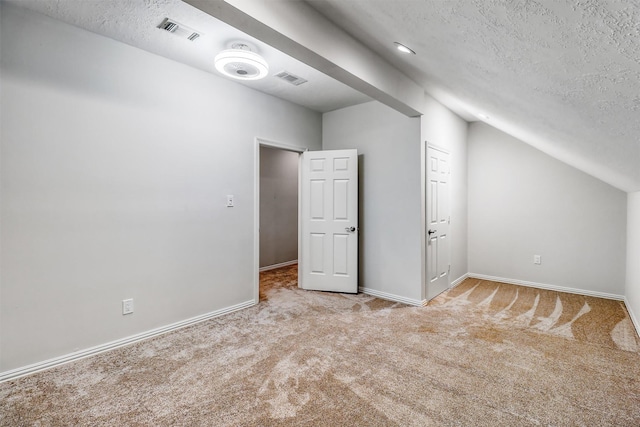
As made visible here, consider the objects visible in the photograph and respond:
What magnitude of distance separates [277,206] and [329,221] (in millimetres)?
2007

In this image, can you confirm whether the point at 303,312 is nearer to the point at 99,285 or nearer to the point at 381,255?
the point at 381,255

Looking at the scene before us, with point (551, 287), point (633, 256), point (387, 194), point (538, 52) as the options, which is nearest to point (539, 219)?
point (551, 287)

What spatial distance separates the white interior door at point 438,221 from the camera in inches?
143

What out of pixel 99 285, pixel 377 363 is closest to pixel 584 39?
pixel 377 363

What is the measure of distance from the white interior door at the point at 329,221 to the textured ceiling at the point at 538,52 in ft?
5.94

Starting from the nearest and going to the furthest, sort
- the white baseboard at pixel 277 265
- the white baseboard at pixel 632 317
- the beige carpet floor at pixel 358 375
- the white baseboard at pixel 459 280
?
1. the beige carpet floor at pixel 358 375
2. the white baseboard at pixel 632 317
3. the white baseboard at pixel 459 280
4. the white baseboard at pixel 277 265

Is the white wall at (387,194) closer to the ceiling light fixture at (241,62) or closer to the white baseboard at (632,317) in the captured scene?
the ceiling light fixture at (241,62)

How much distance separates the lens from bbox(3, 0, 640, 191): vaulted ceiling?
2.81 ft

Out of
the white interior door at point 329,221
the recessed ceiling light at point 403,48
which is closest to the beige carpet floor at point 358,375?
the white interior door at point 329,221

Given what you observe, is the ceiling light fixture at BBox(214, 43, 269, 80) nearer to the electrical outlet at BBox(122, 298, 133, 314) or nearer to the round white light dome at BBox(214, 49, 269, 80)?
the round white light dome at BBox(214, 49, 269, 80)

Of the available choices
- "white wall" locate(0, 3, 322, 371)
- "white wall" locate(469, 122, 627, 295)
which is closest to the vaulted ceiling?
"white wall" locate(0, 3, 322, 371)

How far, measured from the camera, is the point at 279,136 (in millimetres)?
3814

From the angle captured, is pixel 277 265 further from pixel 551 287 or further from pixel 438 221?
pixel 551 287

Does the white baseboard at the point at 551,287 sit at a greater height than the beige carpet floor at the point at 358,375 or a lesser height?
greater
